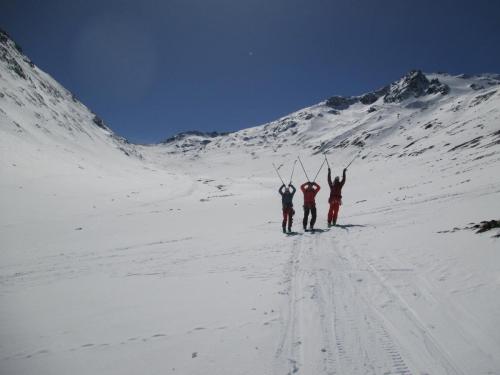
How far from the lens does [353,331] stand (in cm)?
501

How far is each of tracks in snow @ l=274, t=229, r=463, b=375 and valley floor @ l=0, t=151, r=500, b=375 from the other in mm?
23

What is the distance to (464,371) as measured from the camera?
3.88 meters

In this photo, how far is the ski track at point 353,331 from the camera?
13.8 ft

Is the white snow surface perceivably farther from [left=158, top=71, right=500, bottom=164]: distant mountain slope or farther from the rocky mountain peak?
the rocky mountain peak

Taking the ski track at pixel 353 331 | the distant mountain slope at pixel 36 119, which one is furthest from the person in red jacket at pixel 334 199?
the distant mountain slope at pixel 36 119

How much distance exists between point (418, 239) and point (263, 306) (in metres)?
6.65

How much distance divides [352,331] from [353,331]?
16 mm

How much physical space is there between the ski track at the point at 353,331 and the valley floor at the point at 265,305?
0.02 m

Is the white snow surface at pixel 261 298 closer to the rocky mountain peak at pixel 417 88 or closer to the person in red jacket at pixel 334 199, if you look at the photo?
the person in red jacket at pixel 334 199

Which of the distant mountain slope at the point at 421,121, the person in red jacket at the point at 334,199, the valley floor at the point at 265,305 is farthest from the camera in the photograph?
the distant mountain slope at the point at 421,121

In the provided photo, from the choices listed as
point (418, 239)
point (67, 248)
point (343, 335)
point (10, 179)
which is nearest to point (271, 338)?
point (343, 335)

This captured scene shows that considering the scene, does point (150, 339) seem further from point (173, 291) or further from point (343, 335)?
point (343, 335)

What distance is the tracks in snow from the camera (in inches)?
165

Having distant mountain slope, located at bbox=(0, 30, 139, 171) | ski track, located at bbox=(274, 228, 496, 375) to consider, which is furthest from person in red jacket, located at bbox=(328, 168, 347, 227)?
distant mountain slope, located at bbox=(0, 30, 139, 171)
